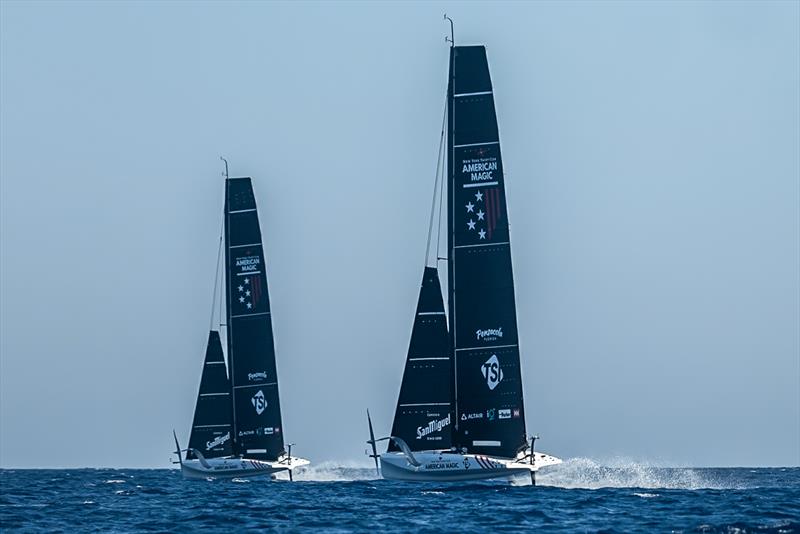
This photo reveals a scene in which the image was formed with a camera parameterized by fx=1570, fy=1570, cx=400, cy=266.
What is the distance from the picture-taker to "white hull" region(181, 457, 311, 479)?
70.0 m

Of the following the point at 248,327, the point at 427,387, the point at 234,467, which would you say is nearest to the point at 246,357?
the point at 248,327

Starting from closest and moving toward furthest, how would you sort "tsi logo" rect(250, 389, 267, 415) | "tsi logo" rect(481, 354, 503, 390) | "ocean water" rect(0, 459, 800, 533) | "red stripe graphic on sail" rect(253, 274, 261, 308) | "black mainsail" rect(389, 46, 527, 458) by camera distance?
"ocean water" rect(0, 459, 800, 533), "black mainsail" rect(389, 46, 527, 458), "tsi logo" rect(481, 354, 503, 390), "red stripe graphic on sail" rect(253, 274, 261, 308), "tsi logo" rect(250, 389, 267, 415)

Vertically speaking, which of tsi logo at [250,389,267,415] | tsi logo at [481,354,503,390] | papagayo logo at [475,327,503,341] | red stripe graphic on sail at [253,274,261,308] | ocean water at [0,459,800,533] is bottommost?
ocean water at [0,459,800,533]

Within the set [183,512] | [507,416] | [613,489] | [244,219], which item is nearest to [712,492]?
[613,489]

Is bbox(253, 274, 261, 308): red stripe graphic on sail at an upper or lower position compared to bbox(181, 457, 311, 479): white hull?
upper

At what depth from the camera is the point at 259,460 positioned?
7219cm

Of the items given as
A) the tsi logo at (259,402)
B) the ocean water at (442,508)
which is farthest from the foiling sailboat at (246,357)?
the ocean water at (442,508)

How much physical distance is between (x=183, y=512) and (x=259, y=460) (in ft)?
95.7

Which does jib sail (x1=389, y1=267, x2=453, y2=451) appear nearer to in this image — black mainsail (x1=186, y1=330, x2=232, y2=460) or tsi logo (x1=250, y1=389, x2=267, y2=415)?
tsi logo (x1=250, y1=389, x2=267, y2=415)

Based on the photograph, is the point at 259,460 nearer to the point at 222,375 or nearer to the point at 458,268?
the point at 222,375

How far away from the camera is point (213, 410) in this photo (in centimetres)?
7400

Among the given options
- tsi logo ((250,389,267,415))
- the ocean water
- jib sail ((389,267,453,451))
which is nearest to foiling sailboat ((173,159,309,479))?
tsi logo ((250,389,267,415))

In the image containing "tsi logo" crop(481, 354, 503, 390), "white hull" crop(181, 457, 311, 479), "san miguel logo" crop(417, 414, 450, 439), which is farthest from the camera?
"white hull" crop(181, 457, 311, 479)

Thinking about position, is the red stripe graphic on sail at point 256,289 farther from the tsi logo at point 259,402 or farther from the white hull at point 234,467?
the white hull at point 234,467
